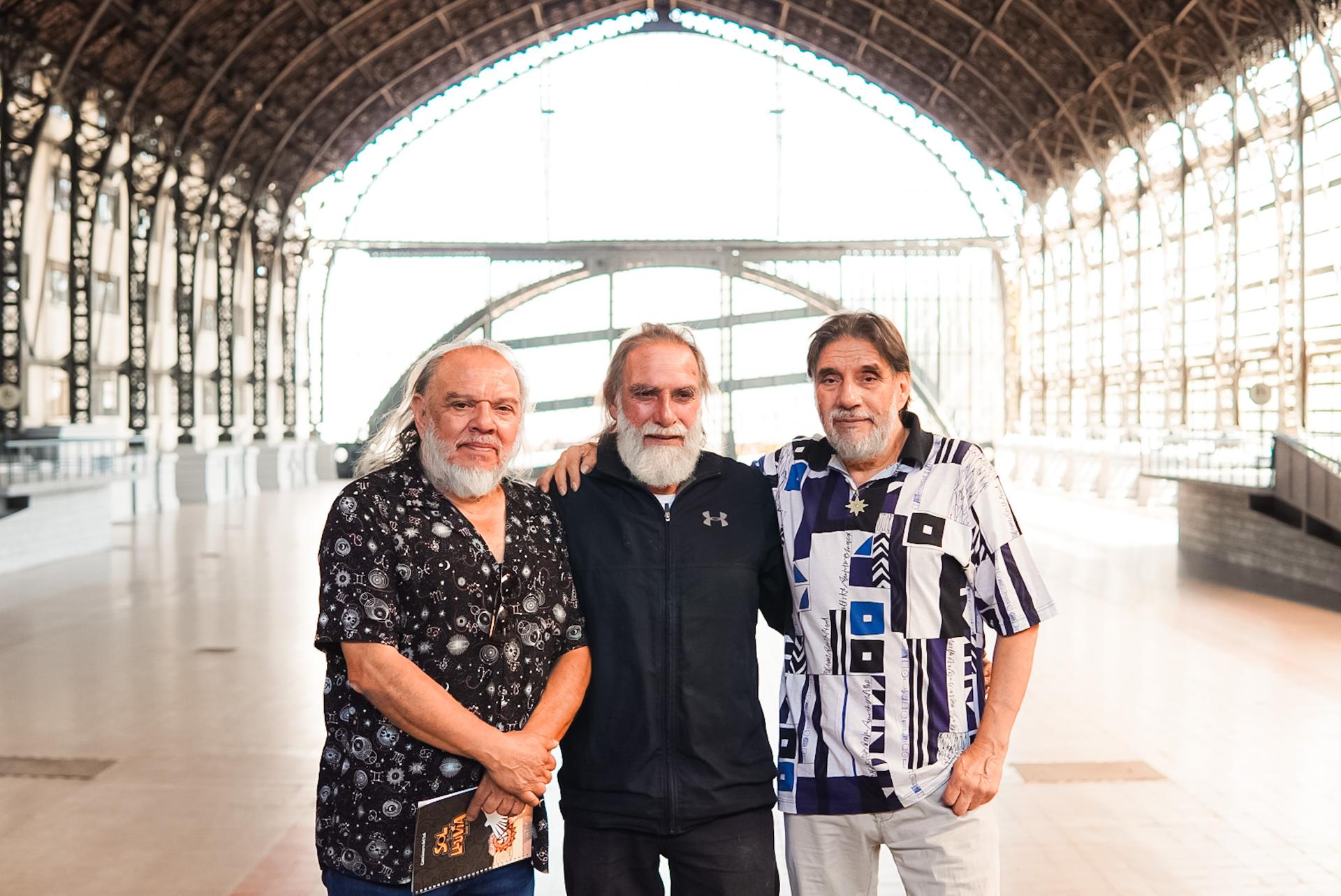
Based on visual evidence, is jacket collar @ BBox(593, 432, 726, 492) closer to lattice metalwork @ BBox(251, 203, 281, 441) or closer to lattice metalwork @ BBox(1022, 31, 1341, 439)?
lattice metalwork @ BBox(1022, 31, 1341, 439)

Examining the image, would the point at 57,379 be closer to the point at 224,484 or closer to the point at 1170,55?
the point at 224,484

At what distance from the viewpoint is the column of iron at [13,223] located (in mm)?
21753

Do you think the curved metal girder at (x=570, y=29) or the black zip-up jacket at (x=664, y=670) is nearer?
the black zip-up jacket at (x=664, y=670)

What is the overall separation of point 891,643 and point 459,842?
45.2 inches

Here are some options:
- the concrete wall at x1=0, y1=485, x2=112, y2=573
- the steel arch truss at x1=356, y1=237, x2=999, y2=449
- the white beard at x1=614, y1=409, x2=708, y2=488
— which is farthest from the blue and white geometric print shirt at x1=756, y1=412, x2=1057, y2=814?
the steel arch truss at x1=356, y1=237, x2=999, y2=449

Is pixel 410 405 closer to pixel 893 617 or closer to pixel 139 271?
pixel 893 617

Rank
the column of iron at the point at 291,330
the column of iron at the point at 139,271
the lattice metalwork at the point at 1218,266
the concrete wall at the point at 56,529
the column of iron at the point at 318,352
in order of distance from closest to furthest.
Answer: the concrete wall at the point at 56,529, the lattice metalwork at the point at 1218,266, the column of iron at the point at 139,271, the column of iron at the point at 291,330, the column of iron at the point at 318,352

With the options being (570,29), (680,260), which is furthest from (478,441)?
(570,29)

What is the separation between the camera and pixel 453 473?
108 inches

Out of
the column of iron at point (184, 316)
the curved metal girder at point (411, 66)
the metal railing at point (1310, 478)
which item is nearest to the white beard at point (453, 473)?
the metal railing at point (1310, 478)

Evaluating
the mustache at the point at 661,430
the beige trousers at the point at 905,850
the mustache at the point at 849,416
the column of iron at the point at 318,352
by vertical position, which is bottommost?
the beige trousers at the point at 905,850

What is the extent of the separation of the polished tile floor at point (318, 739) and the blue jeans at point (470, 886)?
2480 millimetres

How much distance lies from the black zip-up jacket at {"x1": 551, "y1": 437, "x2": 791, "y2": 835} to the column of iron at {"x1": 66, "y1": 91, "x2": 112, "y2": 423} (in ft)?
79.7

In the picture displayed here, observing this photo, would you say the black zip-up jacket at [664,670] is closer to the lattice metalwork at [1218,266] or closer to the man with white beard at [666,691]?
the man with white beard at [666,691]
